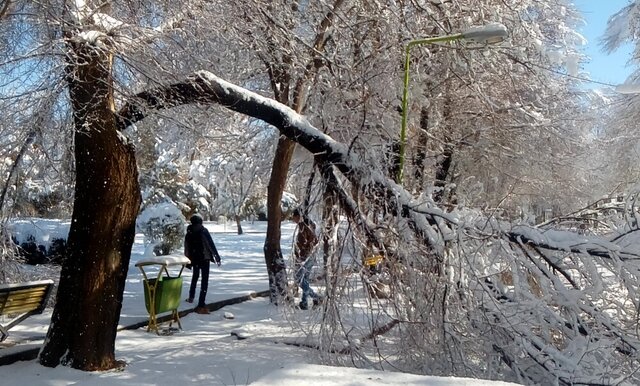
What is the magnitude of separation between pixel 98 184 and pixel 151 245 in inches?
524

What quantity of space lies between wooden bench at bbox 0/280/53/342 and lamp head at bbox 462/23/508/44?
18.5ft

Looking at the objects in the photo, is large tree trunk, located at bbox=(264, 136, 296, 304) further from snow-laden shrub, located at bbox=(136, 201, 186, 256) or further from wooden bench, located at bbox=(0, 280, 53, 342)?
snow-laden shrub, located at bbox=(136, 201, 186, 256)

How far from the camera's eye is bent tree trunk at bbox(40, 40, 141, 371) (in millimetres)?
6348

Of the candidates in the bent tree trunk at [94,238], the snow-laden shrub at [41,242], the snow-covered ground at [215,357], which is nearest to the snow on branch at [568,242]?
the snow-covered ground at [215,357]

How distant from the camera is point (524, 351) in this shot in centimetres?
605

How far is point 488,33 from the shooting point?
680 centimetres

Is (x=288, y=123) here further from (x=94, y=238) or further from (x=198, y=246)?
(x=198, y=246)

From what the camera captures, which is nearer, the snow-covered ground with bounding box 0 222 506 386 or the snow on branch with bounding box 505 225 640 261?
the snow-covered ground with bounding box 0 222 506 386

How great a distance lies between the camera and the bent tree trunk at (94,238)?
6.35 meters

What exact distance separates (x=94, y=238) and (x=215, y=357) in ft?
6.53

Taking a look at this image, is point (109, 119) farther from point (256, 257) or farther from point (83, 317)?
point (256, 257)

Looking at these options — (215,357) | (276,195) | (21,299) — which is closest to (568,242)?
(215,357)

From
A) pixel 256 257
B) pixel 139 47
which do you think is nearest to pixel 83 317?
pixel 139 47

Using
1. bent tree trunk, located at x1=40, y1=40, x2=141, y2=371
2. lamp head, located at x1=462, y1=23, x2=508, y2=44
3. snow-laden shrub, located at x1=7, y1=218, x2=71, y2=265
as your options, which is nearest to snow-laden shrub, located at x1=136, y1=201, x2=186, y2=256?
snow-laden shrub, located at x1=7, y1=218, x2=71, y2=265
